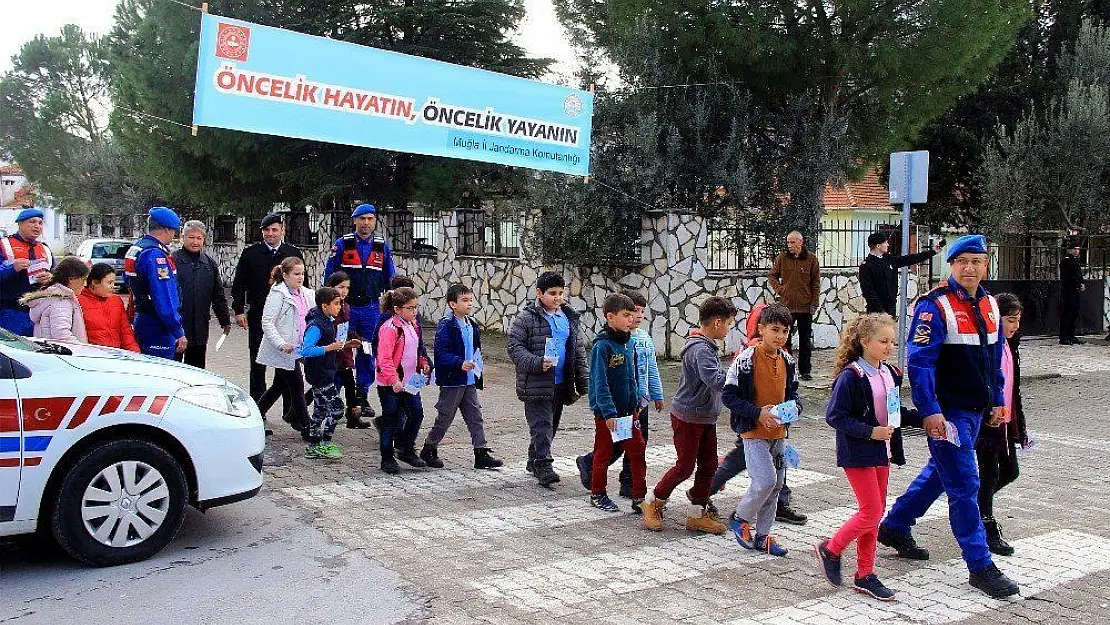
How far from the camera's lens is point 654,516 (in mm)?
6586

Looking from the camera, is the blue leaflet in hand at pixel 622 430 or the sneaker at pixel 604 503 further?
the sneaker at pixel 604 503

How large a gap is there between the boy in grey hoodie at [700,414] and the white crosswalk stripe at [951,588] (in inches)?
52.1

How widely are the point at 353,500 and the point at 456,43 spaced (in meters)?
14.1

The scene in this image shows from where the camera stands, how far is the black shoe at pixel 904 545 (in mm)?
5977

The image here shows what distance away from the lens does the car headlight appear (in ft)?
19.6

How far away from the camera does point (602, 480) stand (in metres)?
7.10

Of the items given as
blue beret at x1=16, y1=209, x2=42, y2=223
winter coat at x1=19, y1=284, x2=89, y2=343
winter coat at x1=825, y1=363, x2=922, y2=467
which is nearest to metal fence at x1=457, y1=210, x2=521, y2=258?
blue beret at x1=16, y1=209, x2=42, y2=223

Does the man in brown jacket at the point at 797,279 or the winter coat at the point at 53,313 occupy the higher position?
the man in brown jacket at the point at 797,279

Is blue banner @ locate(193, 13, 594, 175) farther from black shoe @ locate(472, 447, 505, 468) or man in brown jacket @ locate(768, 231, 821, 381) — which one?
black shoe @ locate(472, 447, 505, 468)

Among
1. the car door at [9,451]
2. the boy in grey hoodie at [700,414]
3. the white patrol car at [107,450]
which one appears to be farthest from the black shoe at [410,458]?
the car door at [9,451]

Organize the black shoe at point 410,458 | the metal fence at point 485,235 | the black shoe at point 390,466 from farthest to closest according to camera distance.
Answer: the metal fence at point 485,235 < the black shoe at point 410,458 < the black shoe at point 390,466

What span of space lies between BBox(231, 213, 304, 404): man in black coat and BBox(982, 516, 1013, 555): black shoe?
6146 mm

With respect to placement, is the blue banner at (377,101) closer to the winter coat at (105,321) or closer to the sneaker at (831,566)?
the winter coat at (105,321)

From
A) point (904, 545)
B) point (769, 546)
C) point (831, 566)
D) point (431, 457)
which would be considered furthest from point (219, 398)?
point (904, 545)
